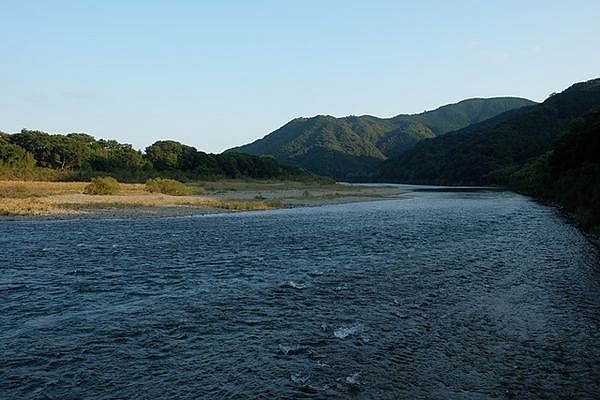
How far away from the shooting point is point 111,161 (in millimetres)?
124125

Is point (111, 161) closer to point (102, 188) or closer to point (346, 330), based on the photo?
point (102, 188)

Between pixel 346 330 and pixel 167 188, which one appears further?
pixel 167 188

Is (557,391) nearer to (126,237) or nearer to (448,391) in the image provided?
(448,391)

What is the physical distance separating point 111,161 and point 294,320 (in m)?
121

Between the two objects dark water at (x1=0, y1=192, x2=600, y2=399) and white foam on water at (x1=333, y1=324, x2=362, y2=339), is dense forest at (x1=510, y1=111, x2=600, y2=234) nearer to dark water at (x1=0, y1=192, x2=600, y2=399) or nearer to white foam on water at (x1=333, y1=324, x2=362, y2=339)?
dark water at (x1=0, y1=192, x2=600, y2=399)

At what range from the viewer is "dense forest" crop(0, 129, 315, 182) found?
104500mm

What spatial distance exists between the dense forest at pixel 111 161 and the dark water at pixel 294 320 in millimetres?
82431

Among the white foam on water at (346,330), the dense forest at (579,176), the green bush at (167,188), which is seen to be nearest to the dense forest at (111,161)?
the green bush at (167,188)

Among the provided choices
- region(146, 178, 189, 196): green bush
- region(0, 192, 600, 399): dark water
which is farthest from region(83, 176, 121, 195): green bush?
region(0, 192, 600, 399): dark water

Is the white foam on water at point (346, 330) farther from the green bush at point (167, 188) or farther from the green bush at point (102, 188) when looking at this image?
the green bush at point (167, 188)

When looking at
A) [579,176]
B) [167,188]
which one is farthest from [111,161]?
[579,176]

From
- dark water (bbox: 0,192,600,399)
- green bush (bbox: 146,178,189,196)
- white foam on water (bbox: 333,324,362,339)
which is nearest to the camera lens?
dark water (bbox: 0,192,600,399)

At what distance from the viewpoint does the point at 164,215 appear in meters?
50.5

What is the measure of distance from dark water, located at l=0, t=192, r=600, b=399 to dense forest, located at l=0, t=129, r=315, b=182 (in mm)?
82431
